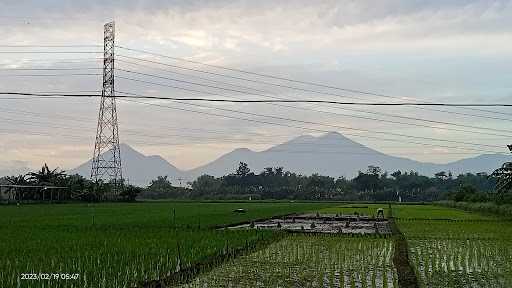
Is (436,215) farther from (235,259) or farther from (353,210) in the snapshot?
(235,259)

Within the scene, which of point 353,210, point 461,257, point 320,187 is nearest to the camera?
point 461,257

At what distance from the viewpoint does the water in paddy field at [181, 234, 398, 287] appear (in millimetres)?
9992

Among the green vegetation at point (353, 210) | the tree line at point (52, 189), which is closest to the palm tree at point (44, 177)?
the tree line at point (52, 189)

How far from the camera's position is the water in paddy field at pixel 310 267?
999cm

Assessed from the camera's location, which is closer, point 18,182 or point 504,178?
point 504,178

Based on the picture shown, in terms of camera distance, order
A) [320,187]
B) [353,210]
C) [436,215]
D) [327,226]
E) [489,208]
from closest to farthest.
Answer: [327,226] → [436,215] → [489,208] → [353,210] → [320,187]

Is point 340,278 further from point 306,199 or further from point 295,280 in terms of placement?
point 306,199

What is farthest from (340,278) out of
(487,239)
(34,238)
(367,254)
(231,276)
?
(487,239)

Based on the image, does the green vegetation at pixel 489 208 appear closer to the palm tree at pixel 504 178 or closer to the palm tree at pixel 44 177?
the palm tree at pixel 504 178

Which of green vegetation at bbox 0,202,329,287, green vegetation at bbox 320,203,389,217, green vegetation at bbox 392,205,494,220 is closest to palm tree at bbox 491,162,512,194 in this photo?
green vegetation at bbox 392,205,494,220

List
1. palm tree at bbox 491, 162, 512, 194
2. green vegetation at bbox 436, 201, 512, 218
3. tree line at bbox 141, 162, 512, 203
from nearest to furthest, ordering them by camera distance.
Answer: palm tree at bbox 491, 162, 512, 194
green vegetation at bbox 436, 201, 512, 218
tree line at bbox 141, 162, 512, 203

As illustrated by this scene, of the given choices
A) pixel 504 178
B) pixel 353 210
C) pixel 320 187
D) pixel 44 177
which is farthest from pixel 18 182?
pixel 320 187

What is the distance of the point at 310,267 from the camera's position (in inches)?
468

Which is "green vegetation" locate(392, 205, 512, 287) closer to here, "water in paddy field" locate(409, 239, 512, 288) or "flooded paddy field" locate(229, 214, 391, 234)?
"water in paddy field" locate(409, 239, 512, 288)
